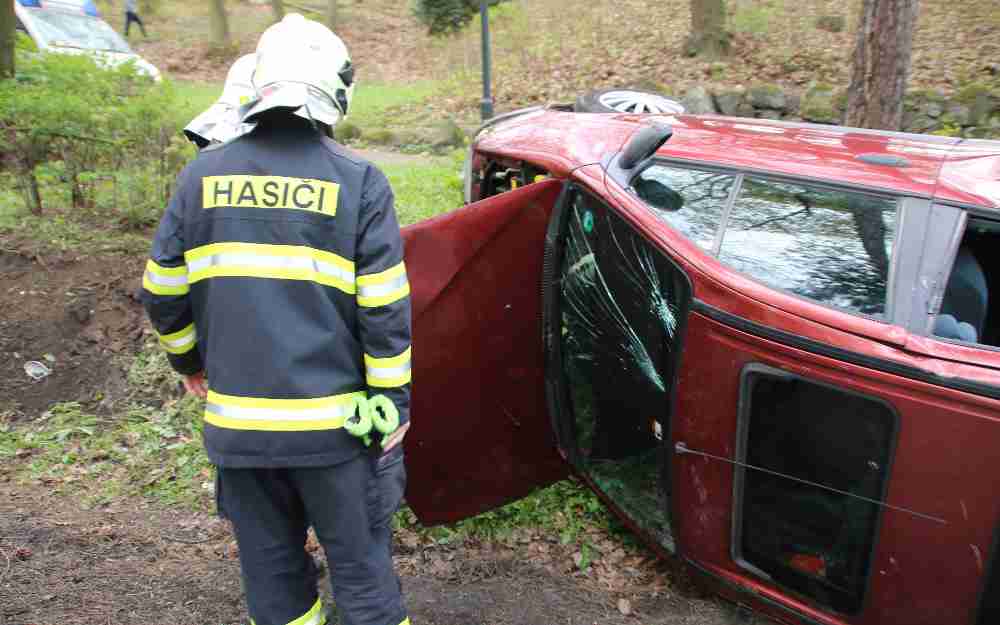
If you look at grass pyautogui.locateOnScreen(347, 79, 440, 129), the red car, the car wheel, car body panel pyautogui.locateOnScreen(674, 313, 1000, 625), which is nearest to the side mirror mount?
the red car

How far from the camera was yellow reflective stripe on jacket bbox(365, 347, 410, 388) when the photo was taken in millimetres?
2125

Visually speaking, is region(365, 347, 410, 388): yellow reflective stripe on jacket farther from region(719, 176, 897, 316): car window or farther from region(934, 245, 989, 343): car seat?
region(934, 245, 989, 343): car seat

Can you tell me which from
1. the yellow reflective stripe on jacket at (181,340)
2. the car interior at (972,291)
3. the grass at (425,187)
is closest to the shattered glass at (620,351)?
the car interior at (972,291)

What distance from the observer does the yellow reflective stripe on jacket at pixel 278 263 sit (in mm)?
2014

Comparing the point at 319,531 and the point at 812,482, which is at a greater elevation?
the point at 812,482

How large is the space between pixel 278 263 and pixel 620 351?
1322 millimetres

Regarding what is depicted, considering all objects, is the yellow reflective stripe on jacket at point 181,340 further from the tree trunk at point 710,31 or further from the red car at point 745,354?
the tree trunk at point 710,31

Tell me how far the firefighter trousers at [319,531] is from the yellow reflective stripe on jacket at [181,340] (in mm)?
421

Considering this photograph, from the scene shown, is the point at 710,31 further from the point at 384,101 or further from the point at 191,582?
the point at 191,582

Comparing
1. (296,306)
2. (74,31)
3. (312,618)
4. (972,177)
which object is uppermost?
(74,31)

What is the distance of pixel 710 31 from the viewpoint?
1248cm

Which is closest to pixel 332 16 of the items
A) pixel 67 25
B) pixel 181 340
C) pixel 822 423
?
pixel 67 25

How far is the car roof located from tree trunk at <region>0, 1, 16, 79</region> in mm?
4834

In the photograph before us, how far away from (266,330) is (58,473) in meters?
2.50
